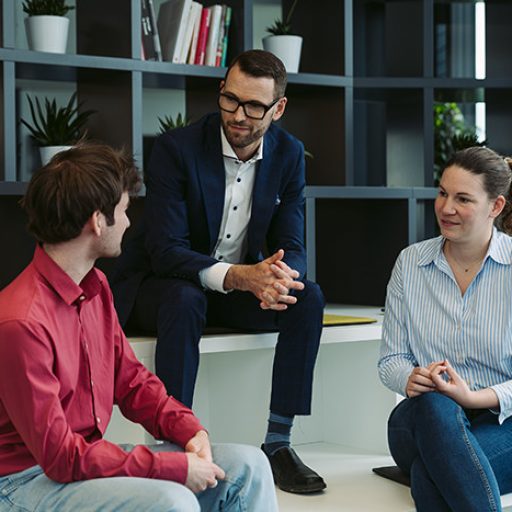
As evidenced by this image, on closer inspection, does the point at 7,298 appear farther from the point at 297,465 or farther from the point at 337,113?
the point at 337,113

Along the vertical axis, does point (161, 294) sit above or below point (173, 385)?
above

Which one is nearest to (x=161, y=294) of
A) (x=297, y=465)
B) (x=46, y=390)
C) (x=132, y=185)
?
(x=297, y=465)

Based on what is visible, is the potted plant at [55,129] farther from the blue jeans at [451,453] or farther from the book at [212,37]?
the blue jeans at [451,453]

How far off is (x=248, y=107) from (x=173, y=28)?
2.81 ft

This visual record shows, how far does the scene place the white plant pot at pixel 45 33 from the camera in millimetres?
3270

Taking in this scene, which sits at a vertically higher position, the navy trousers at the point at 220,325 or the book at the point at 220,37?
the book at the point at 220,37

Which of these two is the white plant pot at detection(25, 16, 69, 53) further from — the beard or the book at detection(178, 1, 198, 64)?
the beard

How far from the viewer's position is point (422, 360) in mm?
2629

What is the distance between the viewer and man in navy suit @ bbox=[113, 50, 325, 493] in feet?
8.66

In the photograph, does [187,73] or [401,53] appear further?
[401,53]

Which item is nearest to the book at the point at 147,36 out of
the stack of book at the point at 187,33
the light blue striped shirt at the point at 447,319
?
the stack of book at the point at 187,33

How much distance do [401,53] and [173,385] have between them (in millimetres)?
2099

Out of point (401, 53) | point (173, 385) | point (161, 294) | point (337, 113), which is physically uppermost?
point (401, 53)

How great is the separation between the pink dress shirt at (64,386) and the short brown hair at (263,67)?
1.00 meters
